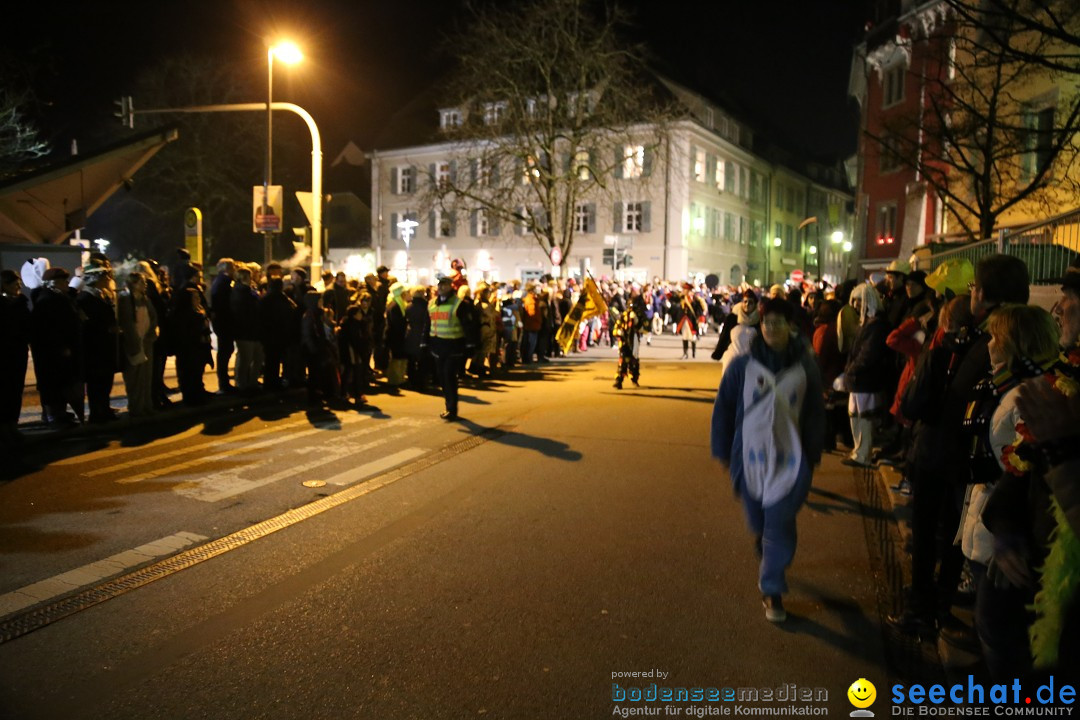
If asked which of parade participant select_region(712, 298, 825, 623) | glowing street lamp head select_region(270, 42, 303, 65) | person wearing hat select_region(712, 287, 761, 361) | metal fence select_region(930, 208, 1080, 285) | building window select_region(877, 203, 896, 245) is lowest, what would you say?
parade participant select_region(712, 298, 825, 623)

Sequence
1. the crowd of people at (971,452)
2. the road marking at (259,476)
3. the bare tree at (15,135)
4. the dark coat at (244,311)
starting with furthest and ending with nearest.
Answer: the bare tree at (15,135)
the dark coat at (244,311)
the road marking at (259,476)
the crowd of people at (971,452)

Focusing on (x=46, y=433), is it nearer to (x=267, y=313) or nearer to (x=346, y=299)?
(x=267, y=313)

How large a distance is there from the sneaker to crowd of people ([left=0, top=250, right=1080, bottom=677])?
0.01m

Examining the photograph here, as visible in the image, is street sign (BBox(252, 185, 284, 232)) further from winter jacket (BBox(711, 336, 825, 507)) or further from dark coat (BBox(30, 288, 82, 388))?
winter jacket (BBox(711, 336, 825, 507))

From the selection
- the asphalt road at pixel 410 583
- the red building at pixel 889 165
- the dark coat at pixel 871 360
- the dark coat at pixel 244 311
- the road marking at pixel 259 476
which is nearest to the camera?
the asphalt road at pixel 410 583

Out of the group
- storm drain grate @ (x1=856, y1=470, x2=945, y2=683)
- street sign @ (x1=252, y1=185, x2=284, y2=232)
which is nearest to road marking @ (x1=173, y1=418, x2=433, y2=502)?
storm drain grate @ (x1=856, y1=470, x2=945, y2=683)

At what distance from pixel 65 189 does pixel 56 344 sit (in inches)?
320

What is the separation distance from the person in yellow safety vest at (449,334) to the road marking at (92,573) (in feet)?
17.9

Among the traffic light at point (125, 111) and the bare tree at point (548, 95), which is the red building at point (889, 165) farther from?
the traffic light at point (125, 111)

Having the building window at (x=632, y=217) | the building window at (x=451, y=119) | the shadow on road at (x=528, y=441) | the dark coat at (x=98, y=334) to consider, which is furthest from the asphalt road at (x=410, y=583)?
the building window at (x=632, y=217)

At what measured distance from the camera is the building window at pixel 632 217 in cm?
4953

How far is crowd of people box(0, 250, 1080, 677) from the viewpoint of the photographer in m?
2.93

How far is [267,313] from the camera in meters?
12.4

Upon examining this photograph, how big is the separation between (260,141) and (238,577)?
45.4 metres
